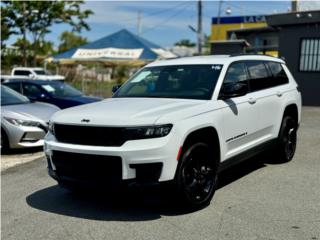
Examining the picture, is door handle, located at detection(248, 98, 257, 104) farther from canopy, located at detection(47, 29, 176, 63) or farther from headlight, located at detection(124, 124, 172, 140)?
canopy, located at detection(47, 29, 176, 63)

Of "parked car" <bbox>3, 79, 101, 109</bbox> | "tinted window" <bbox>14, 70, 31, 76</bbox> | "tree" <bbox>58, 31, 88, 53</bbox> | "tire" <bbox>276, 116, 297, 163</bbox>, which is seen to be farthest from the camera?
"tree" <bbox>58, 31, 88, 53</bbox>

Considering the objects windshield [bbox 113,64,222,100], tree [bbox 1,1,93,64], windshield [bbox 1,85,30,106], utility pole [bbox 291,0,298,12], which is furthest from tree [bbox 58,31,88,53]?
windshield [bbox 113,64,222,100]

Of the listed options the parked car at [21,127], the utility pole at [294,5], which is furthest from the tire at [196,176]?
the utility pole at [294,5]

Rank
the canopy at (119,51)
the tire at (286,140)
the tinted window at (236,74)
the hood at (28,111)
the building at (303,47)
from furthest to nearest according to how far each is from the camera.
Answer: the canopy at (119,51)
the building at (303,47)
the hood at (28,111)
the tire at (286,140)
the tinted window at (236,74)

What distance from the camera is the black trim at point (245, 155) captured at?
232 inches

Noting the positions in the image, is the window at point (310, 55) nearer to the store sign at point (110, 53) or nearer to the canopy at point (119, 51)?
the canopy at point (119, 51)

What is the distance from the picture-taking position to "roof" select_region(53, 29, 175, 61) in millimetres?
28234

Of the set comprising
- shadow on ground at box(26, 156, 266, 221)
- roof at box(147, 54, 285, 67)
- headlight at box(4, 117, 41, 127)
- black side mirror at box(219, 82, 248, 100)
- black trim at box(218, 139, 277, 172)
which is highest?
roof at box(147, 54, 285, 67)

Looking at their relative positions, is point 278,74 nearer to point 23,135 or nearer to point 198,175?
point 198,175

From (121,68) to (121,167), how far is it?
31.7 meters

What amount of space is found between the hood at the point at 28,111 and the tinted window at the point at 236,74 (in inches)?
185

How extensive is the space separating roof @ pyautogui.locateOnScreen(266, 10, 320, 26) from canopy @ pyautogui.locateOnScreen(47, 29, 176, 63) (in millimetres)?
10599

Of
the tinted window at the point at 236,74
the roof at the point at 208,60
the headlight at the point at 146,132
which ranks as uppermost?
the roof at the point at 208,60

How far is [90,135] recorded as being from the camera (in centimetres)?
513
